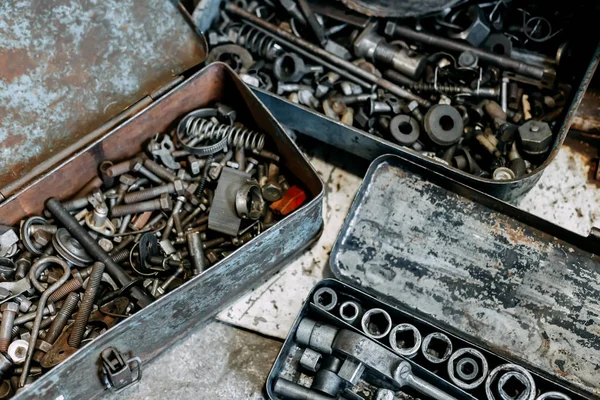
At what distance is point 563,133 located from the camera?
2439 mm

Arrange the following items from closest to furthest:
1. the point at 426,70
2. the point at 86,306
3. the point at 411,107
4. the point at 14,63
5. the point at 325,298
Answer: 1. the point at 86,306
2. the point at 325,298
3. the point at 14,63
4. the point at 411,107
5. the point at 426,70

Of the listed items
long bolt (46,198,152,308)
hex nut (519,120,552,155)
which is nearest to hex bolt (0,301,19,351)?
long bolt (46,198,152,308)

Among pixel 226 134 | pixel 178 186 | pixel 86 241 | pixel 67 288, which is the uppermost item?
pixel 226 134

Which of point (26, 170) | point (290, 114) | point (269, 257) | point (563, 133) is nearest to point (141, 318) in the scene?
point (269, 257)

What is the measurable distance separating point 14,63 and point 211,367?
4.78 feet

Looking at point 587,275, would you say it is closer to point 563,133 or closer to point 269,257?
point 563,133

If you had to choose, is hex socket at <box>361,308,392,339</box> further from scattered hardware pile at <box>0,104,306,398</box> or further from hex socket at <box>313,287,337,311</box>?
scattered hardware pile at <box>0,104,306,398</box>

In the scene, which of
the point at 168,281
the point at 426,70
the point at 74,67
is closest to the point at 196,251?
the point at 168,281

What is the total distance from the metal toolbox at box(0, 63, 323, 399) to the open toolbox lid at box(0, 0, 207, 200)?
0.08m

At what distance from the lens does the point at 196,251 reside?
2428 millimetres

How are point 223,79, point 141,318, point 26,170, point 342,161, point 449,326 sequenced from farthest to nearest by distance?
point 342,161 < point 223,79 < point 26,170 < point 449,326 < point 141,318

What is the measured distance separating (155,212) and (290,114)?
706mm

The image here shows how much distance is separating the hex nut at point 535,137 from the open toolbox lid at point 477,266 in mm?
304

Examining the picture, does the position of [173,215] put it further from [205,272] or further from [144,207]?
[205,272]
